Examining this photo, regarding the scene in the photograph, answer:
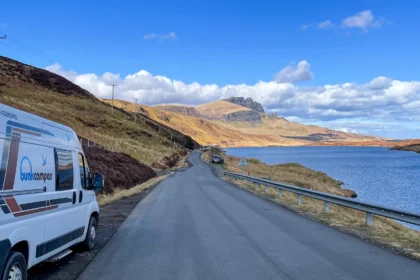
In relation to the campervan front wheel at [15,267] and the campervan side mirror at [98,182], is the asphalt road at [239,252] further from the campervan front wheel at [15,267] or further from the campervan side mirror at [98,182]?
the campervan front wheel at [15,267]

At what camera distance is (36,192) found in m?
5.58

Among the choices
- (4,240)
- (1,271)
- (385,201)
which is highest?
(4,240)

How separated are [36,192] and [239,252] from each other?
12.8 feet

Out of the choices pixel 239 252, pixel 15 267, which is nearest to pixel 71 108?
pixel 239 252

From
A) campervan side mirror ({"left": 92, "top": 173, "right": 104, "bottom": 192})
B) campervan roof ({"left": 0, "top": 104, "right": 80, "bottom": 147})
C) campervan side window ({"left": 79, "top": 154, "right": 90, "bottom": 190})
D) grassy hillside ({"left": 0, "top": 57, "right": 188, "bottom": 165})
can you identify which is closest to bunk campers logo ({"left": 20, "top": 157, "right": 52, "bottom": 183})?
campervan roof ({"left": 0, "top": 104, "right": 80, "bottom": 147})

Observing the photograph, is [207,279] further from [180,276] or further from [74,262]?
[74,262]

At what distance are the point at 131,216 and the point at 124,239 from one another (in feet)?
12.8

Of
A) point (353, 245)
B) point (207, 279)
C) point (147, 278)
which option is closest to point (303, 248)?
point (353, 245)

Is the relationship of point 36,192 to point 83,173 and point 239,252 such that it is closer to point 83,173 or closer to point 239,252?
point 83,173

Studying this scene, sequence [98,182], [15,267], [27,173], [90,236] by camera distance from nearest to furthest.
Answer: [15,267] → [27,173] → [90,236] → [98,182]

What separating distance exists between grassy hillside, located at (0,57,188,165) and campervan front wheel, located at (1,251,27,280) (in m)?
47.3

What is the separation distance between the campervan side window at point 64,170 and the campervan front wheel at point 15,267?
4.89 feet

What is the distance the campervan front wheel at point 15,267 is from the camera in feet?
15.5

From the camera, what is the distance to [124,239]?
9367 mm
